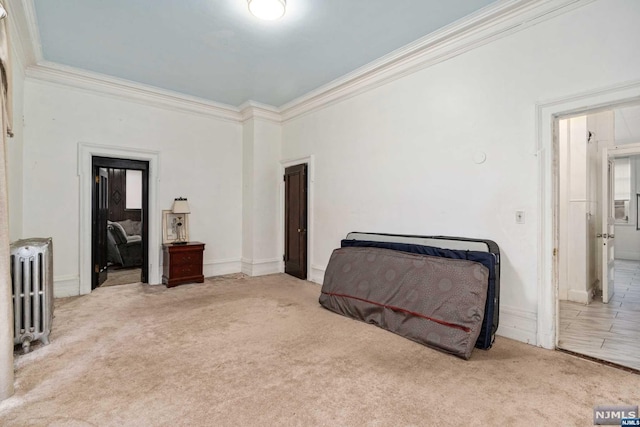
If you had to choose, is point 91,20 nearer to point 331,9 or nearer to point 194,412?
point 331,9

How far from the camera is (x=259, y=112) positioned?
18.4ft

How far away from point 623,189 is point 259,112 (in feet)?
31.1

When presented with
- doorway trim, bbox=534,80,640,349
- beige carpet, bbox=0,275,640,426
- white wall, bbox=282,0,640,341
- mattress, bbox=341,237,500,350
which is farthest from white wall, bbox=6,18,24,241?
doorway trim, bbox=534,80,640,349

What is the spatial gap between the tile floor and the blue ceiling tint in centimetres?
324

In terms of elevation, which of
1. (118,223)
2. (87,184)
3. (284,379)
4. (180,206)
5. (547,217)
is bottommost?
(284,379)

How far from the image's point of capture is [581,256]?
409 centimetres

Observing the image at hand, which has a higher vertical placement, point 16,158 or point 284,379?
point 16,158

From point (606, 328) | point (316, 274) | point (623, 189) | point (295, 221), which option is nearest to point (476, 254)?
point (606, 328)

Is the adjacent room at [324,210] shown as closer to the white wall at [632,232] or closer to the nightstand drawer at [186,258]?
the nightstand drawer at [186,258]

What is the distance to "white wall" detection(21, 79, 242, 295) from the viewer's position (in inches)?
161

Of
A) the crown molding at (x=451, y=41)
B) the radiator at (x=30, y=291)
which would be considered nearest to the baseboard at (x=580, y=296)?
the crown molding at (x=451, y=41)

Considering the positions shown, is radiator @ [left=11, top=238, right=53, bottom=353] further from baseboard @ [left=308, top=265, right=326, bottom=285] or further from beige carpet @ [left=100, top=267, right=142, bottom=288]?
baseboard @ [left=308, top=265, right=326, bottom=285]

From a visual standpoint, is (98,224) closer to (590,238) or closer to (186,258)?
(186,258)

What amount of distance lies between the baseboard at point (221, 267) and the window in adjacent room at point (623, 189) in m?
9.71
